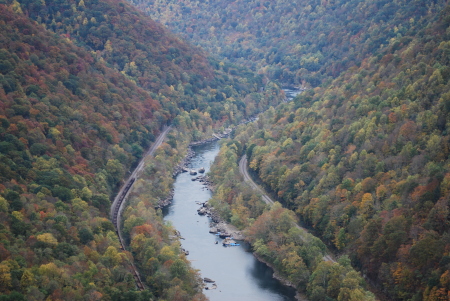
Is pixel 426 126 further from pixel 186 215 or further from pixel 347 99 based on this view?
pixel 186 215

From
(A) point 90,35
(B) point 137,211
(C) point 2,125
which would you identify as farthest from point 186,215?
(A) point 90,35

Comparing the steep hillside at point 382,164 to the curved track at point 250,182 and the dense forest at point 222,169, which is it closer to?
the dense forest at point 222,169

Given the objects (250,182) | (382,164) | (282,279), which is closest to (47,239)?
(282,279)

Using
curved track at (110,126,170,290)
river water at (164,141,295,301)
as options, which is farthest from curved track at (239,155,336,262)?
curved track at (110,126,170,290)

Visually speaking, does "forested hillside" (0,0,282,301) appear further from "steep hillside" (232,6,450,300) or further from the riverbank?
"steep hillside" (232,6,450,300)

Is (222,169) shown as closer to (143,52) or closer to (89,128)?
(89,128)
